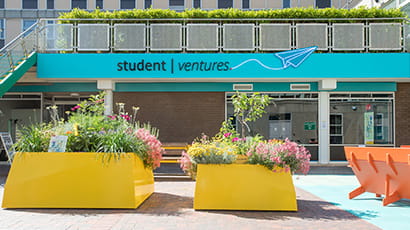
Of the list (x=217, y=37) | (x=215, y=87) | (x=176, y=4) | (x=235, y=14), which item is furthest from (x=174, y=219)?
(x=176, y=4)

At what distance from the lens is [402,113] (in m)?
17.8

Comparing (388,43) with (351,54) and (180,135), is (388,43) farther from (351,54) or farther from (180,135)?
A: (180,135)

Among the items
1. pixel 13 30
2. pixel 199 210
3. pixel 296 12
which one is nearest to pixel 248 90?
pixel 296 12

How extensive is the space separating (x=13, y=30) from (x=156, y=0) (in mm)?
13857

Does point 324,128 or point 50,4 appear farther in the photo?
point 50,4

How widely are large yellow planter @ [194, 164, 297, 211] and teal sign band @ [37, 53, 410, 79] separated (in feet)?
28.0

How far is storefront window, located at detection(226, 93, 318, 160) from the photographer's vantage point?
699 inches

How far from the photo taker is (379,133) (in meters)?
18.0

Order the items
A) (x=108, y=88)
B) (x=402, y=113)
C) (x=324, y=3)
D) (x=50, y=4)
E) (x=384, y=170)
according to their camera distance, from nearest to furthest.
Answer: (x=384, y=170) < (x=108, y=88) < (x=402, y=113) < (x=324, y=3) < (x=50, y=4)

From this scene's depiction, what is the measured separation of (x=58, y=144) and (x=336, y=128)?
40.9 feet

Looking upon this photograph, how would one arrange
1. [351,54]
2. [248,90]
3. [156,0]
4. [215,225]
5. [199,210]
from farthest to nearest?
[156,0] < [248,90] < [351,54] < [199,210] < [215,225]

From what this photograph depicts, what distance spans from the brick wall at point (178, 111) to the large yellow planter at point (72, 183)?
394 inches

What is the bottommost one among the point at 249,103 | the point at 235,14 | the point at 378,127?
→ the point at 378,127

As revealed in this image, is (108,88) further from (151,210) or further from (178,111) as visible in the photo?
(151,210)
